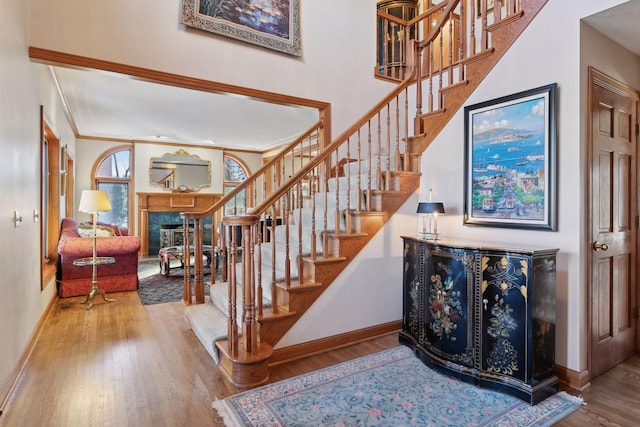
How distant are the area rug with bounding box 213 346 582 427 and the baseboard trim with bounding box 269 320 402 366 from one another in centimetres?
29

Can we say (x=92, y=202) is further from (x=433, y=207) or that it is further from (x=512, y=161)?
(x=512, y=161)

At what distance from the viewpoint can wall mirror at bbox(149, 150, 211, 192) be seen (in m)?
8.66

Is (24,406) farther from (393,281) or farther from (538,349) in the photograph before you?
(538,349)

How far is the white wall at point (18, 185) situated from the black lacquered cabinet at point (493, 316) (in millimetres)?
2936

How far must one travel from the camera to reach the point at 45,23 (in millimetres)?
2928

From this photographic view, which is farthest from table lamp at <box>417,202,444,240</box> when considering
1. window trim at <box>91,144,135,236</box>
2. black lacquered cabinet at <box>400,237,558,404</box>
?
window trim at <box>91,144,135,236</box>

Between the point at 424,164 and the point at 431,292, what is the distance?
1299 millimetres

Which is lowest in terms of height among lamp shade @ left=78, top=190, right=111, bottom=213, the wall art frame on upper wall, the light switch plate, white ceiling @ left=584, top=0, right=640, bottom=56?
the light switch plate

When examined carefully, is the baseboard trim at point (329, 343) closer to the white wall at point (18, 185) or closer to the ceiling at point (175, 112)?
the white wall at point (18, 185)

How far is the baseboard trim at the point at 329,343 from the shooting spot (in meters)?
2.79

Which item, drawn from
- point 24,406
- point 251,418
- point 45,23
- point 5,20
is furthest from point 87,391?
point 45,23

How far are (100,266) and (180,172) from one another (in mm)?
4510

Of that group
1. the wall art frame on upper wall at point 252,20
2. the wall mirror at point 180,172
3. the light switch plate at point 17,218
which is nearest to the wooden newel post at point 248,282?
the light switch plate at point 17,218

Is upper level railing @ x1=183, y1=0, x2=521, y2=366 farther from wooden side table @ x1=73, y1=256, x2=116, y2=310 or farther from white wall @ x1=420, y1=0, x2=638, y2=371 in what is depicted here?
wooden side table @ x1=73, y1=256, x2=116, y2=310
